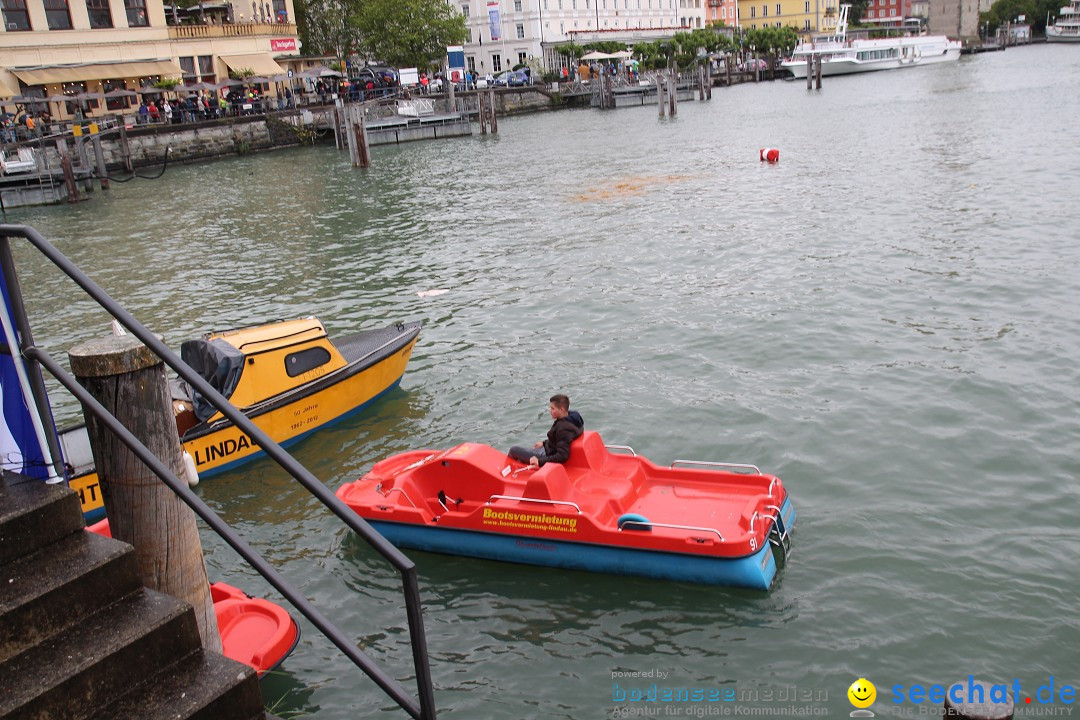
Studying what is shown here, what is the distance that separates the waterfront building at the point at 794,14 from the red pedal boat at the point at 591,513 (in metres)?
148

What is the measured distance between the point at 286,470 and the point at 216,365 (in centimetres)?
964

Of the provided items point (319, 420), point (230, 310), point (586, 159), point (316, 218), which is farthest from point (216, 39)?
point (319, 420)

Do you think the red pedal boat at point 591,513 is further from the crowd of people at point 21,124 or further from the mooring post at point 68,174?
the crowd of people at point 21,124

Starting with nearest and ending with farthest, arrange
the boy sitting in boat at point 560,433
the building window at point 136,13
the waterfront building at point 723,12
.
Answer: the boy sitting in boat at point 560,433 < the building window at point 136,13 < the waterfront building at point 723,12

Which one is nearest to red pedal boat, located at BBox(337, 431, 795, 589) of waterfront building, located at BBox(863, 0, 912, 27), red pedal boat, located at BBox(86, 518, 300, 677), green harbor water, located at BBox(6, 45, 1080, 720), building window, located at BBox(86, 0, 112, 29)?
green harbor water, located at BBox(6, 45, 1080, 720)

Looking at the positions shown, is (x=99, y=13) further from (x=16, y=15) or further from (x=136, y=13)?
(x=16, y=15)

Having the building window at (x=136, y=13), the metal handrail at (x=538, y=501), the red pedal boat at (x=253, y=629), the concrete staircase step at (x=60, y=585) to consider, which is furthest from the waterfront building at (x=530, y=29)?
the concrete staircase step at (x=60, y=585)

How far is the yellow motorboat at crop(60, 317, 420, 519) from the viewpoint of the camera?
1248cm

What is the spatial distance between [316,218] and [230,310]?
12.1 meters

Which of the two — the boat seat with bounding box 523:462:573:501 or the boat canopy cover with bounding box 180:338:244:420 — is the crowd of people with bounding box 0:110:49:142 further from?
the boat seat with bounding box 523:462:573:501

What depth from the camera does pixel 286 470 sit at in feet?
12.1

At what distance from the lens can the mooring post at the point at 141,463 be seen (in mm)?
4473

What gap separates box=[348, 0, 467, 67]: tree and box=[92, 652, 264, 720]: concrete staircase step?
8268 cm

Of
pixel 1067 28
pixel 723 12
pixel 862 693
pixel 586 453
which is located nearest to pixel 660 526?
pixel 586 453
